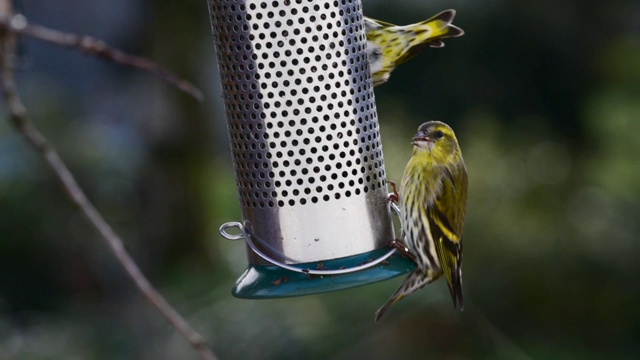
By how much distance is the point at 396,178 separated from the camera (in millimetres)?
9055

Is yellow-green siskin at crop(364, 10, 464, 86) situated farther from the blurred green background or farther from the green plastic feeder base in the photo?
the blurred green background

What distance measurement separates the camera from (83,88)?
54.8ft

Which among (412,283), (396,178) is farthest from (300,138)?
(396,178)

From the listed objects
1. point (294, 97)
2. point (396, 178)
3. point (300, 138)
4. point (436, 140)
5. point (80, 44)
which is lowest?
point (396, 178)

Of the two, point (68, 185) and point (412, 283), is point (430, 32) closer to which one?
point (412, 283)

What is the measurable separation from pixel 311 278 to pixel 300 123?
24.8 inches

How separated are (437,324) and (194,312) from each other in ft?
6.57

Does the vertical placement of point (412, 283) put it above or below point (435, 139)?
below

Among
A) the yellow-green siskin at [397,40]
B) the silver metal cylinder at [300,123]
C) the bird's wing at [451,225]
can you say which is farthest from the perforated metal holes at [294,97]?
the bird's wing at [451,225]

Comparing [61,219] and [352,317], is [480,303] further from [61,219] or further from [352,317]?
[61,219]

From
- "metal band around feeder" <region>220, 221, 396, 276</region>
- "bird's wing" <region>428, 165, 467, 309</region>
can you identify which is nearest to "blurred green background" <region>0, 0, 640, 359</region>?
"bird's wing" <region>428, 165, 467, 309</region>

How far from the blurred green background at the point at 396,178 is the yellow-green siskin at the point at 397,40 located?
10.8 feet

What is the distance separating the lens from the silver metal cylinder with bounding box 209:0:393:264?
412 centimetres

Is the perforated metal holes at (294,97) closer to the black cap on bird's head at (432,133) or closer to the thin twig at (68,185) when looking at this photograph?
the black cap on bird's head at (432,133)
